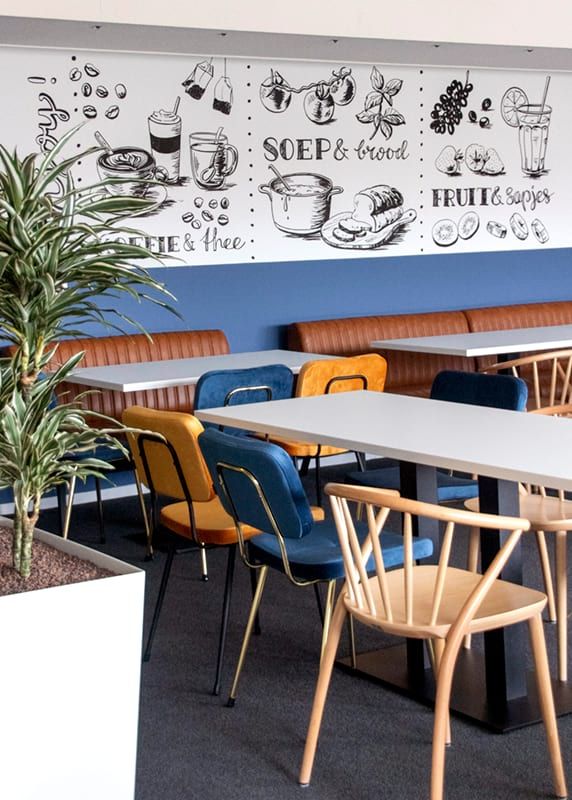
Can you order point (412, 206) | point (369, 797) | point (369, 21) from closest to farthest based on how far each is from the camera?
point (369, 797)
point (369, 21)
point (412, 206)

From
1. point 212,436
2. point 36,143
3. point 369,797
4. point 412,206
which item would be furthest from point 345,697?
point 412,206

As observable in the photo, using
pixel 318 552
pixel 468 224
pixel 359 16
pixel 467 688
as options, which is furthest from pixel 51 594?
pixel 468 224

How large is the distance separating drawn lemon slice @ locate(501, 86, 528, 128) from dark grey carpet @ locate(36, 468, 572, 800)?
16.9ft

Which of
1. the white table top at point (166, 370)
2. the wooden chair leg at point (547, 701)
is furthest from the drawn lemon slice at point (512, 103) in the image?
the wooden chair leg at point (547, 701)

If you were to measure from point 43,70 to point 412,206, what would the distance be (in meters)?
2.84

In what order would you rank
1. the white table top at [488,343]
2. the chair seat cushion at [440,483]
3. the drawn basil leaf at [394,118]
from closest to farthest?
1. the chair seat cushion at [440,483]
2. the white table top at [488,343]
3. the drawn basil leaf at [394,118]

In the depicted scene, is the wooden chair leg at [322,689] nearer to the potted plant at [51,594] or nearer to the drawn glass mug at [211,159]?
the potted plant at [51,594]

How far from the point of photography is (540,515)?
396cm

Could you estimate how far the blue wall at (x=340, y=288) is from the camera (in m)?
7.80

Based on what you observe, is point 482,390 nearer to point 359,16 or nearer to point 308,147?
point 359,16

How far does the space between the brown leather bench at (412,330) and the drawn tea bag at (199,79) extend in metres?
1.68

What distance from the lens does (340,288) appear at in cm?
838

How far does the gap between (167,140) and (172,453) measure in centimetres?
384

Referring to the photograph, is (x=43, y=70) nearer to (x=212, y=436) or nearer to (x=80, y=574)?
(x=212, y=436)
